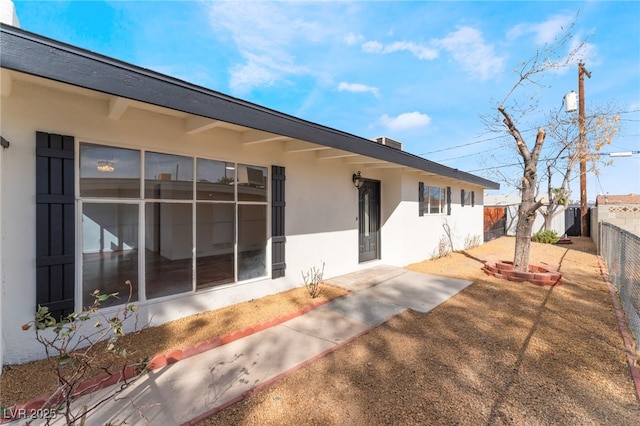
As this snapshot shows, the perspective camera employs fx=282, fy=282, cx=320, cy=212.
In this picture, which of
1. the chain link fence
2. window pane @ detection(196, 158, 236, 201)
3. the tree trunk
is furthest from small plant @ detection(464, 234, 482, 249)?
window pane @ detection(196, 158, 236, 201)

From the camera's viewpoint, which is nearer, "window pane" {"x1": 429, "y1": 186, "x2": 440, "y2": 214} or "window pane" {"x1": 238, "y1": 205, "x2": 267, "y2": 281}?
"window pane" {"x1": 238, "y1": 205, "x2": 267, "y2": 281}

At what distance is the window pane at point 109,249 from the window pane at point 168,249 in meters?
0.19

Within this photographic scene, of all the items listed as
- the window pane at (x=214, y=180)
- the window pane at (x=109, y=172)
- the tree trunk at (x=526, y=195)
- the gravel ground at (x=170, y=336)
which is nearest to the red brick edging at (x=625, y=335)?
the tree trunk at (x=526, y=195)

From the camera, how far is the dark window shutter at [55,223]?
9.73ft

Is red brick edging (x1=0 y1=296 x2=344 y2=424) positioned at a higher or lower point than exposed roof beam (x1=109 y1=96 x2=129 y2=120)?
lower

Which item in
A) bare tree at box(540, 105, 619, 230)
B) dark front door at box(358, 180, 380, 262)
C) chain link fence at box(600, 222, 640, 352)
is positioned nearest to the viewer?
chain link fence at box(600, 222, 640, 352)

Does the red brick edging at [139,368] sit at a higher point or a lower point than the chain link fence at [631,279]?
lower

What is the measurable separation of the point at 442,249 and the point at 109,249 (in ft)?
30.9

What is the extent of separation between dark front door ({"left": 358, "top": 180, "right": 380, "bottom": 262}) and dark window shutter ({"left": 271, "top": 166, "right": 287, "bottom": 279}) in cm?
279

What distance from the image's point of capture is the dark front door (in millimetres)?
7664

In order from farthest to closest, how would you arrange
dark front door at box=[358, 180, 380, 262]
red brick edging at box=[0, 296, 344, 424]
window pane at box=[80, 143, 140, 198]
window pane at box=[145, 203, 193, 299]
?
dark front door at box=[358, 180, 380, 262], window pane at box=[145, 203, 193, 299], window pane at box=[80, 143, 140, 198], red brick edging at box=[0, 296, 344, 424]

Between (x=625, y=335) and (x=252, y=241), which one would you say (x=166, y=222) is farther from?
(x=625, y=335)

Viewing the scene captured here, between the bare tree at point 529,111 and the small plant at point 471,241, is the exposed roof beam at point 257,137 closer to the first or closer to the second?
the bare tree at point 529,111

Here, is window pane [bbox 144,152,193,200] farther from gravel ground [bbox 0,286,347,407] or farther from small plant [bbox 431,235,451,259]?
small plant [bbox 431,235,451,259]
